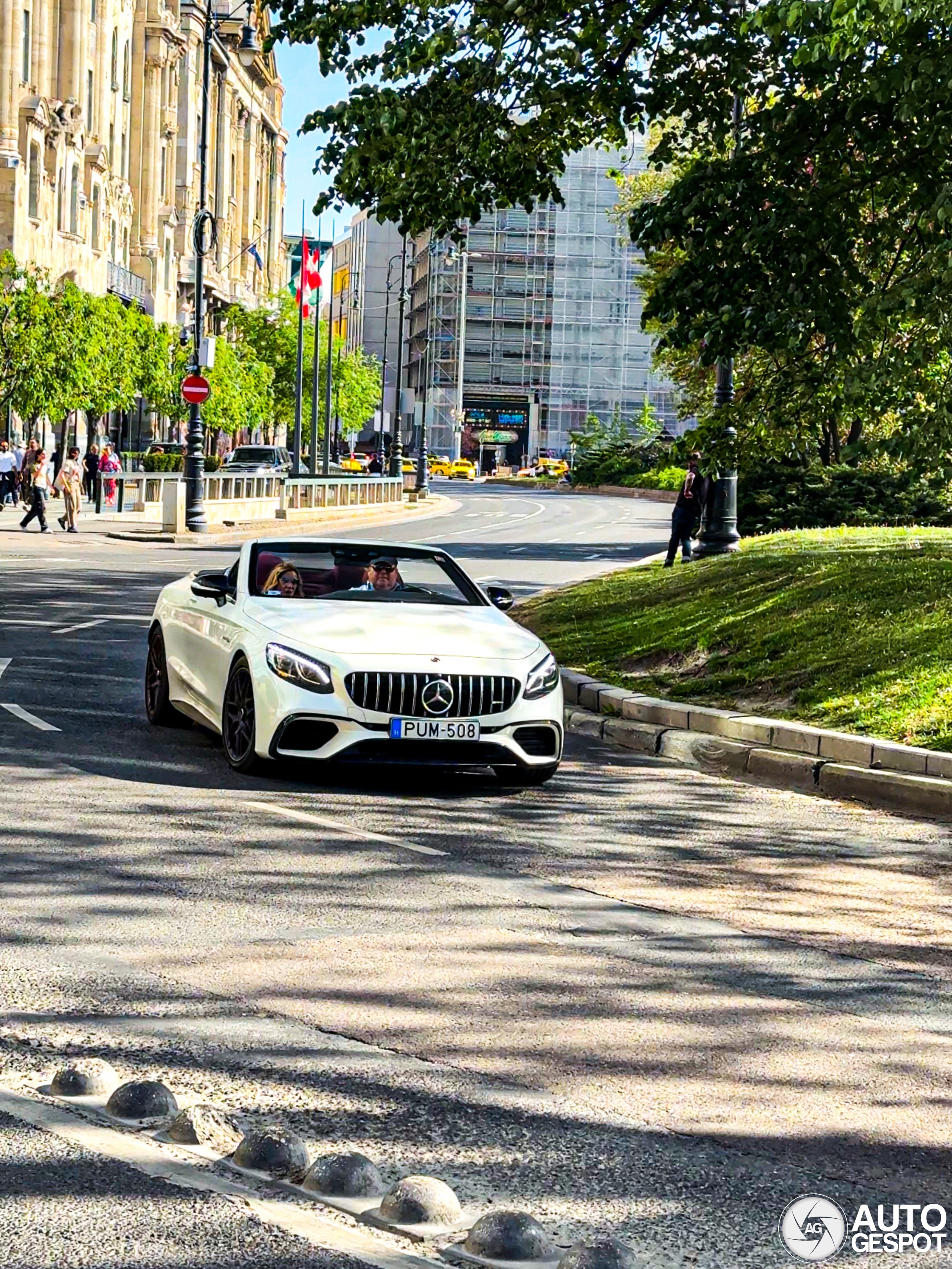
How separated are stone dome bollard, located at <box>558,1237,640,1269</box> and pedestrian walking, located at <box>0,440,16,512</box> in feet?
162

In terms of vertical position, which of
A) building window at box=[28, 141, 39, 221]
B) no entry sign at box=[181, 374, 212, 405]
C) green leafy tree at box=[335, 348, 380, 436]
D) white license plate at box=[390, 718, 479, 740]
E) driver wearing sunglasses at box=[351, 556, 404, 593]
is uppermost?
building window at box=[28, 141, 39, 221]

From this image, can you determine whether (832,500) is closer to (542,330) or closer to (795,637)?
(795,637)

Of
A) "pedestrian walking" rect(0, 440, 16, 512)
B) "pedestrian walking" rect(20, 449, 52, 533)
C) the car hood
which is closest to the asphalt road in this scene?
the car hood

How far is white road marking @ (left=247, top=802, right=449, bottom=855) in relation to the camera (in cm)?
891

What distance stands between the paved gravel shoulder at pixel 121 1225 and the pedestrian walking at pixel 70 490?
39443 mm

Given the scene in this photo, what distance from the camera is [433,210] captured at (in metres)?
16.8

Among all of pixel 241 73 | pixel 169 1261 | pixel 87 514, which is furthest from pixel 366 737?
pixel 241 73

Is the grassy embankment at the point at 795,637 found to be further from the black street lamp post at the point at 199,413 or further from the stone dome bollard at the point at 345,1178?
the black street lamp post at the point at 199,413

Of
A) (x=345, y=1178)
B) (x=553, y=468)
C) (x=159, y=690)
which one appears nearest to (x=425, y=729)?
(x=159, y=690)

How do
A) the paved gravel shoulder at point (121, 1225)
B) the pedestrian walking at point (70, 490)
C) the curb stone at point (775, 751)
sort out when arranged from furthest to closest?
the pedestrian walking at point (70, 490)
the curb stone at point (775, 751)
the paved gravel shoulder at point (121, 1225)

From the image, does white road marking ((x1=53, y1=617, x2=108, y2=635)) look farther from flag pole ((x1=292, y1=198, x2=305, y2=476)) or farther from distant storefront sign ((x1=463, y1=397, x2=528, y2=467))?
distant storefront sign ((x1=463, y1=397, x2=528, y2=467))

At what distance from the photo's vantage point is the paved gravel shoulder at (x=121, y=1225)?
3.81 metres

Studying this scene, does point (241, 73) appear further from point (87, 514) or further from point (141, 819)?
point (141, 819)

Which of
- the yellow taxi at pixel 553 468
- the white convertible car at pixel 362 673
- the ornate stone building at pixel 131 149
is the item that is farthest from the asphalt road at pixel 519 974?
the yellow taxi at pixel 553 468
